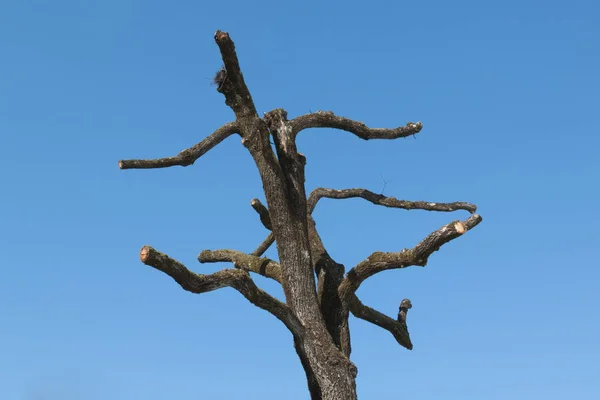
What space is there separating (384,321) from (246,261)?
2.62m

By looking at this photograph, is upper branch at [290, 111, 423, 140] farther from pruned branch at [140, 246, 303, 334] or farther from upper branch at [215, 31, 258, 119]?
pruned branch at [140, 246, 303, 334]

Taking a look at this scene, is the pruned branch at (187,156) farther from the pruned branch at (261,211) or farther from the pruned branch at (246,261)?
the pruned branch at (246,261)

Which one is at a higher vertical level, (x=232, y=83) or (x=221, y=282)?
(x=232, y=83)

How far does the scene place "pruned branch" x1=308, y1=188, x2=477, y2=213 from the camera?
1133cm

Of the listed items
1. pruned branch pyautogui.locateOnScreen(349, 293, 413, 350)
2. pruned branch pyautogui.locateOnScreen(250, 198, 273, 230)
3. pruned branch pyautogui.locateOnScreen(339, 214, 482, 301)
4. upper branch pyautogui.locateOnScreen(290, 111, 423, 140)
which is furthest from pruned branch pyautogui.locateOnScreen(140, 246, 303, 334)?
upper branch pyautogui.locateOnScreen(290, 111, 423, 140)

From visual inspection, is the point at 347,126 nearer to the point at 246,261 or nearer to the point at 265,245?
the point at 246,261

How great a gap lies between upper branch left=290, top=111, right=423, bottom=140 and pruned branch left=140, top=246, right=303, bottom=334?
8.58ft

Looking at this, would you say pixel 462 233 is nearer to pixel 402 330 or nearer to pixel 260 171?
pixel 260 171

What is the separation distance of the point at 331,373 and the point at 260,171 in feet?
9.62

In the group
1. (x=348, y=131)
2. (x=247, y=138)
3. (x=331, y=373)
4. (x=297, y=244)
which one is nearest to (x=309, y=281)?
(x=297, y=244)

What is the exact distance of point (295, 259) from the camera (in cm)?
904

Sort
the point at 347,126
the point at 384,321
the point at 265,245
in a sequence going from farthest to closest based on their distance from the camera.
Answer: the point at 265,245 → the point at 384,321 → the point at 347,126

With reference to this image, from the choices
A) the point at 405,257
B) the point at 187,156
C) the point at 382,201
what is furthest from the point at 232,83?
the point at 382,201

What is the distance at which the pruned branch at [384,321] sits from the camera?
10734mm
